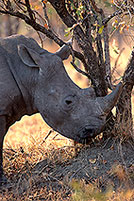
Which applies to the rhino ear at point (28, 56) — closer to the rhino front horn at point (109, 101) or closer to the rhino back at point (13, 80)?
the rhino back at point (13, 80)

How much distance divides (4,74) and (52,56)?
70cm

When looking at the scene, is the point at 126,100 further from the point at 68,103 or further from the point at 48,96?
the point at 48,96

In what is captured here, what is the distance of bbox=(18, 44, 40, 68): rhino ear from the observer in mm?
4723

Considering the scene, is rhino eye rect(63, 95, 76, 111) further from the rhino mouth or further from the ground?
the ground

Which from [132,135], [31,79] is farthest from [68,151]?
[31,79]

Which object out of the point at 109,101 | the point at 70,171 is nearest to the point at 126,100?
the point at 109,101

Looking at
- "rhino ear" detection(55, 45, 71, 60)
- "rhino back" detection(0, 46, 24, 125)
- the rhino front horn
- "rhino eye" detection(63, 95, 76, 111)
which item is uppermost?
"rhino back" detection(0, 46, 24, 125)

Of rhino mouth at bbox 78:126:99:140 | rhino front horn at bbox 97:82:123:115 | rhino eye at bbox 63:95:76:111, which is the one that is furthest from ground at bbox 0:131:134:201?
rhino eye at bbox 63:95:76:111

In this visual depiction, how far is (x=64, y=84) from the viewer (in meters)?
4.81

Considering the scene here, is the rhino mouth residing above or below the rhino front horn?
below

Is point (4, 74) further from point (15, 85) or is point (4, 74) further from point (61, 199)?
point (61, 199)

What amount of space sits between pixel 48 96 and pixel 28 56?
1.80 ft

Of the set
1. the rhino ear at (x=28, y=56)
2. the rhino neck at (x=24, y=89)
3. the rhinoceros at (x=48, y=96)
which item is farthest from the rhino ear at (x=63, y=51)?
the rhino neck at (x=24, y=89)

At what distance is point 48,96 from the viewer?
4.75 m
